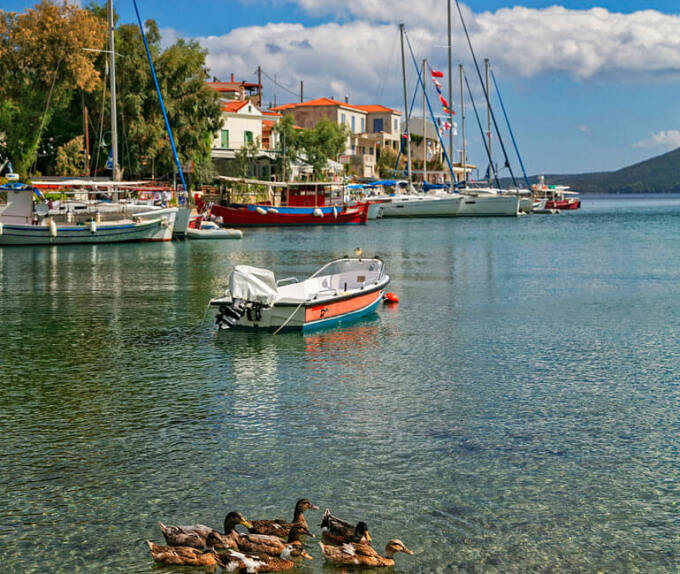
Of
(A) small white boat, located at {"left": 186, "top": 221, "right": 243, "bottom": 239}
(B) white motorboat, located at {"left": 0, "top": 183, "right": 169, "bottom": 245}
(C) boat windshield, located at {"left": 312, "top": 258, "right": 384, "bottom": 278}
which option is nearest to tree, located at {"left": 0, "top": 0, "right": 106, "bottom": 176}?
(B) white motorboat, located at {"left": 0, "top": 183, "right": 169, "bottom": 245}

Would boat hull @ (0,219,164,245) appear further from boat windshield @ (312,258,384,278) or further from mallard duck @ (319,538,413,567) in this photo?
mallard duck @ (319,538,413,567)

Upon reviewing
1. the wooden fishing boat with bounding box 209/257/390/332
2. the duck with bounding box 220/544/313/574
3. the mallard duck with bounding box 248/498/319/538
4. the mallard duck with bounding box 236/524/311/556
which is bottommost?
the duck with bounding box 220/544/313/574

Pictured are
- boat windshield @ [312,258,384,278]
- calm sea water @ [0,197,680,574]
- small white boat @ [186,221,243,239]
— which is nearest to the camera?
calm sea water @ [0,197,680,574]

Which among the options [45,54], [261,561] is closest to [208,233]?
[45,54]

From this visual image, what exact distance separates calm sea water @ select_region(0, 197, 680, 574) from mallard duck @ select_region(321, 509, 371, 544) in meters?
0.35

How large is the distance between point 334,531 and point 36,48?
54.2 m

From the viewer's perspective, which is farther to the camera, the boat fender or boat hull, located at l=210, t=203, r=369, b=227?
boat hull, located at l=210, t=203, r=369, b=227

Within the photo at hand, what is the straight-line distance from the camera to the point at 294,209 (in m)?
76.1

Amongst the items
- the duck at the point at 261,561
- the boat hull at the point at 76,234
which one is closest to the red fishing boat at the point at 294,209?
the boat hull at the point at 76,234

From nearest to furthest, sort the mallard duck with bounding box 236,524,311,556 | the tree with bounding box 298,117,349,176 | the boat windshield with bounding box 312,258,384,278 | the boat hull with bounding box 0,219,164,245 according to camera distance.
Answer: the mallard duck with bounding box 236,524,311,556 < the boat windshield with bounding box 312,258,384,278 < the boat hull with bounding box 0,219,164,245 < the tree with bounding box 298,117,349,176

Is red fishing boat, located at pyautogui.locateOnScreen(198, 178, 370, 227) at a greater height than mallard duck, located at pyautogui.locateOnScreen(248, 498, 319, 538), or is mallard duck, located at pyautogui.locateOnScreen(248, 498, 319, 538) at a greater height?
red fishing boat, located at pyautogui.locateOnScreen(198, 178, 370, 227)

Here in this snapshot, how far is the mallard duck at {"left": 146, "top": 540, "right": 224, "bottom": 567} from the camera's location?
8266mm

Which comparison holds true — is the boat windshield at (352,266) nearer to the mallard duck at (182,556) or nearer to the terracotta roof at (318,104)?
the mallard duck at (182,556)

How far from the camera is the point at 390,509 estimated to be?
381 inches
